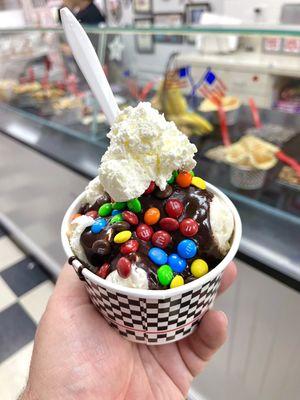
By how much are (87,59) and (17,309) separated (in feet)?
5.25

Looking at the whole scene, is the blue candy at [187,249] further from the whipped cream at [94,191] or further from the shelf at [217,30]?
the shelf at [217,30]

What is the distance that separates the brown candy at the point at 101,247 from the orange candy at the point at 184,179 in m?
0.19

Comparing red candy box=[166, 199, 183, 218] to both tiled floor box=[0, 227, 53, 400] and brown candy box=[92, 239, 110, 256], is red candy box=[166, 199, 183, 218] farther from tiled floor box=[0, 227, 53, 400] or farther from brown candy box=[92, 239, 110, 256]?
tiled floor box=[0, 227, 53, 400]

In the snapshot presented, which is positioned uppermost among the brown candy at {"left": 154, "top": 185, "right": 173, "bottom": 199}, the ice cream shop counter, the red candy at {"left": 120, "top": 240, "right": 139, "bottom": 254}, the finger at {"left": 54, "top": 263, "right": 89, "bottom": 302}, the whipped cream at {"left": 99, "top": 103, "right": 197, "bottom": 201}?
the whipped cream at {"left": 99, "top": 103, "right": 197, "bottom": 201}

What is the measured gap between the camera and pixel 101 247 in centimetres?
56

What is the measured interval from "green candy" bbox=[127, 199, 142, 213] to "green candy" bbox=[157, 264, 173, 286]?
0.40 feet

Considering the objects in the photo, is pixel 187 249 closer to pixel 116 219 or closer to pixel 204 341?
pixel 116 219

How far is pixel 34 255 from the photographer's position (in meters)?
2.11

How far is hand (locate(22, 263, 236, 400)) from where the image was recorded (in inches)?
25.9

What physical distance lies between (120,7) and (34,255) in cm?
407

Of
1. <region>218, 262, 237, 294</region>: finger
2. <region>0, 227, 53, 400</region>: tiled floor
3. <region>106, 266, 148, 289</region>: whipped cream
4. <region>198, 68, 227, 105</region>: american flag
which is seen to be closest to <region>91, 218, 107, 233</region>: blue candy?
<region>106, 266, 148, 289</region>: whipped cream

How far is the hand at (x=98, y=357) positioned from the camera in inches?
25.9

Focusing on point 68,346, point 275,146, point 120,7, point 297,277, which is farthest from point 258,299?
Answer: point 120,7

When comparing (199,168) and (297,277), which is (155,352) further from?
(199,168)
